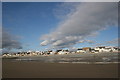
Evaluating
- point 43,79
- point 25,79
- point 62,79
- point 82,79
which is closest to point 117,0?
point 82,79

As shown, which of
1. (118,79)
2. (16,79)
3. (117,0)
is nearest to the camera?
(118,79)

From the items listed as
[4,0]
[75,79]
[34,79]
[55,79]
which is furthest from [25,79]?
[4,0]

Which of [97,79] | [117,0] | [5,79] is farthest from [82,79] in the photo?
[117,0]

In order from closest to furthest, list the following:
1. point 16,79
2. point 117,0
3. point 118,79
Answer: point 118,79 < point 16,79 < point 117,0

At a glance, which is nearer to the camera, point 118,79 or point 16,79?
point 118,79

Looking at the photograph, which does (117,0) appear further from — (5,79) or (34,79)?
(5,79)

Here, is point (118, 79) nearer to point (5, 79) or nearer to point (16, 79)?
point (16, 79)

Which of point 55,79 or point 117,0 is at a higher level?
point 117,0

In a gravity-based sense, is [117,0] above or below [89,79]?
above

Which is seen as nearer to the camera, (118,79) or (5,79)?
(118,79)

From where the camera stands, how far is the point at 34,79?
6.16m

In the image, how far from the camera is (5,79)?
20.6ft

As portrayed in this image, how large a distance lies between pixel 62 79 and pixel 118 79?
2.97 metres

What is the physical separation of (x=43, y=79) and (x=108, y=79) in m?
3.55
